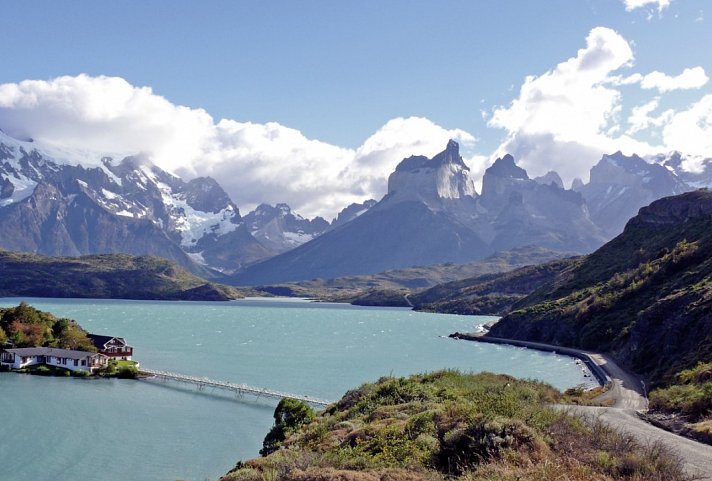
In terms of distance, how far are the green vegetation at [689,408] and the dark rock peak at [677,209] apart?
357 ft

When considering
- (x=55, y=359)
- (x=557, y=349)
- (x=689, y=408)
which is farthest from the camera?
(x=557, y=349)

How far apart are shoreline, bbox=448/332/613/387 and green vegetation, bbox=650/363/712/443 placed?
1050 inches

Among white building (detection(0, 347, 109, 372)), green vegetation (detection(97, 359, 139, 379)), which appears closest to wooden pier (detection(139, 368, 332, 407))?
green vegetation (detection(97, 359, 139, 379))

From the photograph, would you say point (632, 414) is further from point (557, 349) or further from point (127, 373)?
point (557, 349)

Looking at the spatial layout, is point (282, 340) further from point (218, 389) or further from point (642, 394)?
point (642, 394)

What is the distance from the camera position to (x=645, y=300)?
91625 millimetres

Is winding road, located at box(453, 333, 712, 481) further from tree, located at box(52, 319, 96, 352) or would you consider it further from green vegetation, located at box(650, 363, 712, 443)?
tree, located at box(52, 319, 96, 352)

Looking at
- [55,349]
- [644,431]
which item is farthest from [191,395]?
[644,431]

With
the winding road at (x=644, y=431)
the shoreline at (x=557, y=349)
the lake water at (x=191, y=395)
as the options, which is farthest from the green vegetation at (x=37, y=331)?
the winding road at (x=644, y=431)

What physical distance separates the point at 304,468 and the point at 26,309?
9582cm

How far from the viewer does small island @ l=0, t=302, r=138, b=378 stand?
267 feet

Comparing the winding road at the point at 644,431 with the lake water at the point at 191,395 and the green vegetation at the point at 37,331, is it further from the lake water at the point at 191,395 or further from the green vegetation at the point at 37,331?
the green vegetation at the point at 37,331

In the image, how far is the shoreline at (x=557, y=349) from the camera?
7462 cm

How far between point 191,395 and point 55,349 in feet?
97.6
